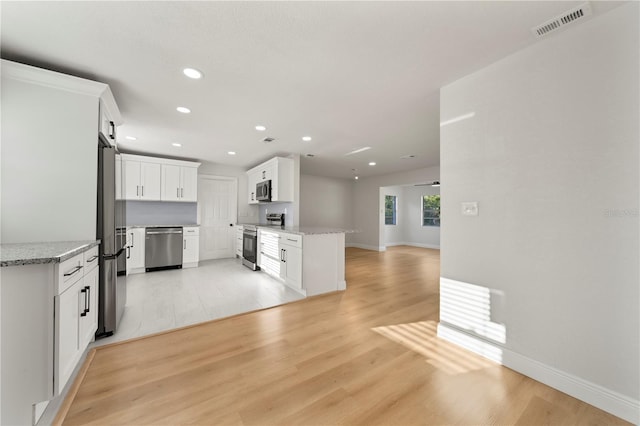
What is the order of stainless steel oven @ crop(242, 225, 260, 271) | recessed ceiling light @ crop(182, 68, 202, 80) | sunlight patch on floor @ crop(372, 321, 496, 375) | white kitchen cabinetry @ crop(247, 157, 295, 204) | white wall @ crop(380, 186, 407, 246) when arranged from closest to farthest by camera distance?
sunlight patch on floor @ crop(372, 321, 496, 375), recessed ceiling light @ crop(182, 68, 202, 80), white kitchen cabinetry @ crop(247, 157, 295, 204), stainless steel oven @ crop(242, 225, 260, 271), white wall @ crop(380, 186, 407, 246)

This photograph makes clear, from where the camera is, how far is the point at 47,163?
6.16 ft

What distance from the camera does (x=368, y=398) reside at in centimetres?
155

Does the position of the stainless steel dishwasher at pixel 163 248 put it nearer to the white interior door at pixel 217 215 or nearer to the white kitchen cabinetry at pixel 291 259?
the white interior door at pixel 217 215

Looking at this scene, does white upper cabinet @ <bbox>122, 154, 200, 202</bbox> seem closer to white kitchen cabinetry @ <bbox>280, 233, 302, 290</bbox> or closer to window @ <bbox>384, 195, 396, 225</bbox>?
white kitchen cabinetry @ <bbox>280, 233, 302, 290</bbox>

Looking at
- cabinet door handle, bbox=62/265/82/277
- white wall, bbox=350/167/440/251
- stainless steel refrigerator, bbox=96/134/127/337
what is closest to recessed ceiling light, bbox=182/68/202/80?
stainless steel refrigerator, bbox=96/134/127/337

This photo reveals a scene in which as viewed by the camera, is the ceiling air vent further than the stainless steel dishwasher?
No

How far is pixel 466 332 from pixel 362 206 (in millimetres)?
6628

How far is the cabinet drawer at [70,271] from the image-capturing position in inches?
53.7

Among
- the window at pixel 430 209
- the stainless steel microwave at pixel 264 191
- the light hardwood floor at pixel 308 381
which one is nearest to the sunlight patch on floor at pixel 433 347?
the light hardwood floor at pixel 308 381

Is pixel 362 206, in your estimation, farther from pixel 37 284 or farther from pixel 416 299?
pixel 37 284

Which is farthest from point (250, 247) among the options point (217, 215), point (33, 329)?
point (33, 329)

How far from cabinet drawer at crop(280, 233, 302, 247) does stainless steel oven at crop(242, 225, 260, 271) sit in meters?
1.17

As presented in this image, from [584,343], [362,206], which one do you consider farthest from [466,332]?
[362,206]

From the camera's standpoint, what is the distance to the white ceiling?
56.3 inches
